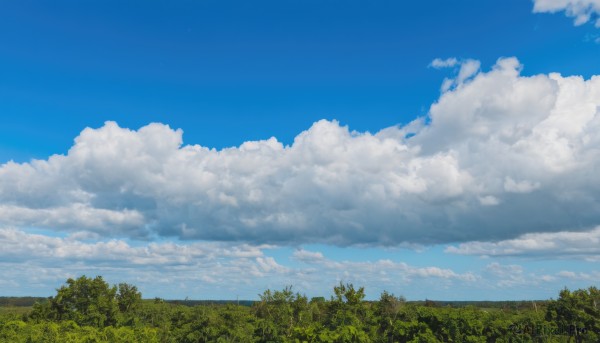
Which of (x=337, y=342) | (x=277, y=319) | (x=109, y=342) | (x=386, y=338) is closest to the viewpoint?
(x=109, y=342)

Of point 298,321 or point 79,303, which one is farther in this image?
point 79,303

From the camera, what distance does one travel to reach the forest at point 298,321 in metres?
59.8

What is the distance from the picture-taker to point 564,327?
70.1 metres

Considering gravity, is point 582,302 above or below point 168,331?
above

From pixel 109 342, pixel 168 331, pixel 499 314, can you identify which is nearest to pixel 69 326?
pixel 168 331

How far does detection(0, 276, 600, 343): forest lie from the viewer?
59.8m

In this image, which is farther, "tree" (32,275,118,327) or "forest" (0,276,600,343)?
"tree" (32,275,118,327)

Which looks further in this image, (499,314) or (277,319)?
(277,319)

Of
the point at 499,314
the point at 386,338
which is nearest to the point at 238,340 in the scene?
the point at 386,338

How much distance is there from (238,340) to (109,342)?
16.5 meters

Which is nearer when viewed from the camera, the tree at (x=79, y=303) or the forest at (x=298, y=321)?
the forest at (x=298, y=321)

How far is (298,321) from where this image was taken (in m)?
75.3

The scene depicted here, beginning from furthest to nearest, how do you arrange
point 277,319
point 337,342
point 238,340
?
point 277,319 < point 238,340 < point 337,342

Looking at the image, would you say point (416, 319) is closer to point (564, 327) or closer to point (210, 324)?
point (564, 327)
